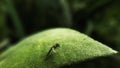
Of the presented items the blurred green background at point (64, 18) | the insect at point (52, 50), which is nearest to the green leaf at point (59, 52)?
the insect at point (52, 50)

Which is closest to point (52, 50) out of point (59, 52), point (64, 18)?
point (59, 52)

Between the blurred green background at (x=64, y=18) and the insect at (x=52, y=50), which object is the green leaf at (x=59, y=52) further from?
the blurred green background at (x=64, y=18)

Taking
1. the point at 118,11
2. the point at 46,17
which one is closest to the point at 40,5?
the point at 46,17

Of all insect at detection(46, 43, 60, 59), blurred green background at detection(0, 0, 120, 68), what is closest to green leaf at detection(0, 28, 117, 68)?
insect at detection(46, 43, 60, 59)

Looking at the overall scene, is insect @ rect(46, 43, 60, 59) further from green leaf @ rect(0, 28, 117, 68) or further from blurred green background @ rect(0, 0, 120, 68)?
blurred green background @ rect(0, 0, 120, 68)

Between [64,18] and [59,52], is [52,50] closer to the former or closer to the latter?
[59,52]
